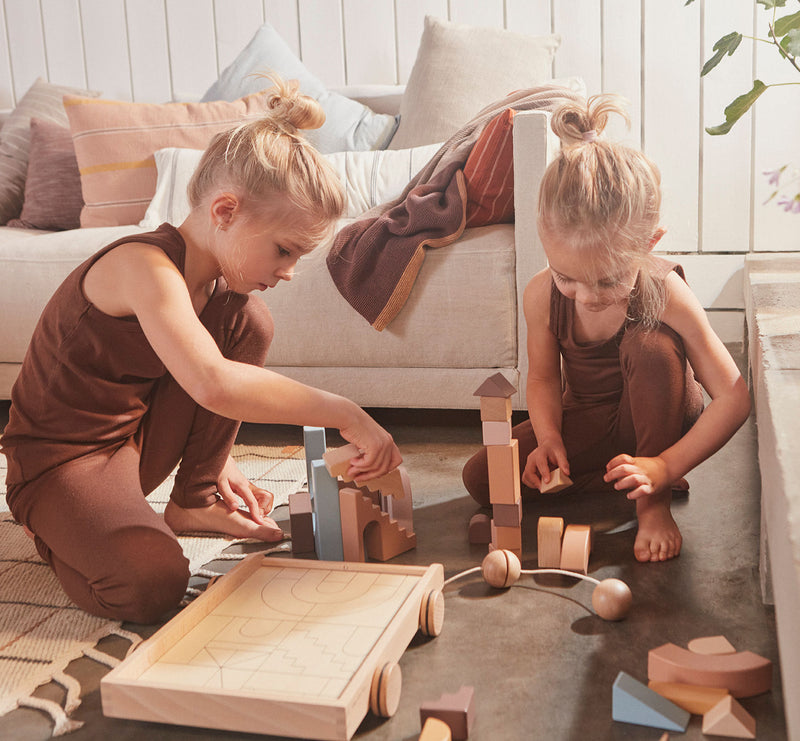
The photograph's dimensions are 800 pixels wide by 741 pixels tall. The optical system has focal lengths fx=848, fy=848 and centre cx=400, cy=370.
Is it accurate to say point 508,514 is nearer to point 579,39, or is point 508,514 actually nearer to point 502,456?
point 502,456

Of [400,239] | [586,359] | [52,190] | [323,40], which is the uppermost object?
[323,40]

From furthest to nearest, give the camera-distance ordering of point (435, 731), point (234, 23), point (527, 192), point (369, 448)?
point (234, 23) → point (527, 192) → point (369, 448) → point (435, 731)

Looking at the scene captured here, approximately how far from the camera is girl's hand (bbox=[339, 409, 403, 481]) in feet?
3.50

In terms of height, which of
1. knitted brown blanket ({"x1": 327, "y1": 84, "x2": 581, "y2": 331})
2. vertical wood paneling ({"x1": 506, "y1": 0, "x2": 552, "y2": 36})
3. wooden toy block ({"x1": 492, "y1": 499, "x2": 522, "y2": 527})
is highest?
vertical wood paneling ({"x1": 506, "y1": 0, "x2": 552, "y2": 36})

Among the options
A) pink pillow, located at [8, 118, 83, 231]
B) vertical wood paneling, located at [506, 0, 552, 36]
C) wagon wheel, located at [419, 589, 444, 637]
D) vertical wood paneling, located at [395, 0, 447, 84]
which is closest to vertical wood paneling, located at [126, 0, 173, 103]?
pink pillow, located at [8, 118, 83, 231]

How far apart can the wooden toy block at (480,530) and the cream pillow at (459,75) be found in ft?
4.55

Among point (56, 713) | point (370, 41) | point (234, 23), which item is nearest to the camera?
point (56, 713)

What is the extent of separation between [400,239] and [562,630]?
0.95 meters

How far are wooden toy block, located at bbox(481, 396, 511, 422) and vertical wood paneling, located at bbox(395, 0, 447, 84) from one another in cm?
202

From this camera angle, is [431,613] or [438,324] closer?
[431,613]

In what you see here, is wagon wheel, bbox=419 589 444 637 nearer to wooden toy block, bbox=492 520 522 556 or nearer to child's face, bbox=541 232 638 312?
wooden toy block, bbox=492 520 522 556

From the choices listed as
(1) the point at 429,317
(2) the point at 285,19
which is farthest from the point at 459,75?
(1) the point at 429,317

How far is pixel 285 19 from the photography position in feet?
9.57

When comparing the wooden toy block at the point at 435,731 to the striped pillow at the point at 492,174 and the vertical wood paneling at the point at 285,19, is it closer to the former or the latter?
the striped pillow at the point at 492,174
